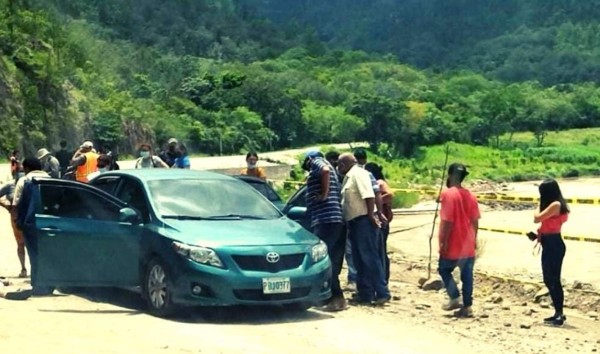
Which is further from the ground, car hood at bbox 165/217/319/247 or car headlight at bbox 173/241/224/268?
car hood at bbox 165/217/319/247

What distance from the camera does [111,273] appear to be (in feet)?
37.7

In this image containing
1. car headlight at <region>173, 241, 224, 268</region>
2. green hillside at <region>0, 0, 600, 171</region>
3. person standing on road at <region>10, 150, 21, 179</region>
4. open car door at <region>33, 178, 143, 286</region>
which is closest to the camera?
car headlight at <region>173, 241, 224, 268</region>

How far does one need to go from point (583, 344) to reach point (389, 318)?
6.76 feet

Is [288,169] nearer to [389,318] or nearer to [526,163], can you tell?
[526,163]

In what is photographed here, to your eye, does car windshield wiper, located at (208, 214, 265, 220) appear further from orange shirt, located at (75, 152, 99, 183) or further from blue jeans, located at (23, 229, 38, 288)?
orange shirt, located at (75, 152, 99, 183)

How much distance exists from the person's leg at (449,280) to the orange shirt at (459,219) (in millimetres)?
90

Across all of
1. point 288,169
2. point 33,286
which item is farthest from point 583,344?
point 288,169

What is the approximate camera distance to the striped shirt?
11.9m

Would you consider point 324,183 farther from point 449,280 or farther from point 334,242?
point 449,280

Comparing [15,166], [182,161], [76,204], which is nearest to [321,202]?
[76,204]

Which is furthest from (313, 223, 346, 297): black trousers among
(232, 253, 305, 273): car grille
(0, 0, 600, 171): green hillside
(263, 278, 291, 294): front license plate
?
(0, 0, 600, 171): green hillside

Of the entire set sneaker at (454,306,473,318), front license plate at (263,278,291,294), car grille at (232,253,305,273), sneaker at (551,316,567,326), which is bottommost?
sneaker at (551,316,567,326)

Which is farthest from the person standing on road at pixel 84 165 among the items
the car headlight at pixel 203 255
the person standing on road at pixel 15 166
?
the car headlight at pixel 203 255

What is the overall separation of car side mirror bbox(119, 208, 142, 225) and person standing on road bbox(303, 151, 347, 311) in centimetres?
192
